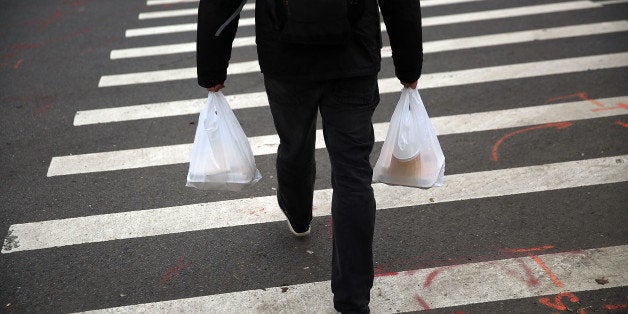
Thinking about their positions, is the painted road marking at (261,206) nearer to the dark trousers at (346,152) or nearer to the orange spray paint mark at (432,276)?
the orange spray paint mark at (432,276)

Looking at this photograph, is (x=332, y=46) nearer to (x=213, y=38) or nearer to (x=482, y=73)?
(x=213, y=38)

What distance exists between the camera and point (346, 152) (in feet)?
11.0

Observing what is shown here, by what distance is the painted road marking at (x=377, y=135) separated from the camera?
548 centimetres

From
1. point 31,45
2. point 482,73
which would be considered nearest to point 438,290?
point 482,73

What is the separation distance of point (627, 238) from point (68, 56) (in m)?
5.82

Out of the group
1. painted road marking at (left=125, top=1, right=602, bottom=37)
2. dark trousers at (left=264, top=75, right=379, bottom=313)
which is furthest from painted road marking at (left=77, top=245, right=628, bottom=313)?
painted road marking at (left=125, top=1, right=602, bottom=37)

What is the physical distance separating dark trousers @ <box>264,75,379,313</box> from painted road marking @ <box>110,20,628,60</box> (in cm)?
419

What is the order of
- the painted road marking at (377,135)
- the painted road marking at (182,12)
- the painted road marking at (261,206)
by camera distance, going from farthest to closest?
the painted road marking at (182,12)
the painted road marking at (377,135)
the painted road marking at (261,206)

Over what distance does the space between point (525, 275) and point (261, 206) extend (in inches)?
67.6

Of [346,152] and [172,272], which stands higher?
[346,152]

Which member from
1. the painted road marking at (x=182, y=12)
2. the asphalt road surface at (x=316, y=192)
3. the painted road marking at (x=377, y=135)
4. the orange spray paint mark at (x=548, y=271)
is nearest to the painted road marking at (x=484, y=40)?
the asphalt road surface at (x=316, y=192)

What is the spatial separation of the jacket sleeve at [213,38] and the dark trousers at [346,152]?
0.82ft

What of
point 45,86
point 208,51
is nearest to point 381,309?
point 208,51

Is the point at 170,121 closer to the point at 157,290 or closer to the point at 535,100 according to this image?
the point at 157,290
